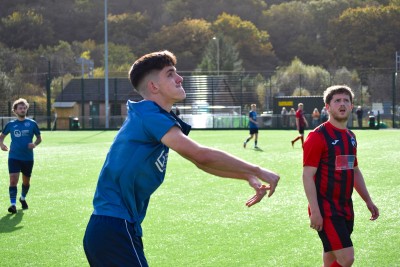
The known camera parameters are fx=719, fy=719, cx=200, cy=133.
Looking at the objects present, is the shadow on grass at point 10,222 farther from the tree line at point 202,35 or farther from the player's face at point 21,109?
the tree line at point 202,35

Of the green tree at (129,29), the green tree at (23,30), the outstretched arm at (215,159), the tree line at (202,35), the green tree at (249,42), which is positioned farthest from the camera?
the green tree at (129,29)

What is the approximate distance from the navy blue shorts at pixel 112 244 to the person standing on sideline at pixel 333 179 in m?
2.15

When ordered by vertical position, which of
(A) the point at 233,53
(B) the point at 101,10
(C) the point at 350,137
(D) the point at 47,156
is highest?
(B) the point at 101,10

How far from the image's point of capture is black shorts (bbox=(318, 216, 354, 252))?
6.14 m

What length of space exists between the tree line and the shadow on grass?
236 feet

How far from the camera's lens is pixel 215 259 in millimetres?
8156

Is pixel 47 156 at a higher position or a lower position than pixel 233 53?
lower

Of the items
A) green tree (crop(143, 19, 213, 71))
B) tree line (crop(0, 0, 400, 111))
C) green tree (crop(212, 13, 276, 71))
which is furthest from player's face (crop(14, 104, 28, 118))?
green tree (crop(212, 13, 276, 71))

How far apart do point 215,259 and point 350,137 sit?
8.07ft

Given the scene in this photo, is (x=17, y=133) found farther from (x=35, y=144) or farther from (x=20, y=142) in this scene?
(x=35, y=144)

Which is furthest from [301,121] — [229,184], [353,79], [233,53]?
[233,53]

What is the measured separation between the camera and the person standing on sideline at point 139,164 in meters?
4.38

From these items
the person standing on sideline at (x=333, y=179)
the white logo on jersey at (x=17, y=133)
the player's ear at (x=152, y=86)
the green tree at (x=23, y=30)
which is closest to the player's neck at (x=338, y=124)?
the person standing on sideline at (x=333, y=179)

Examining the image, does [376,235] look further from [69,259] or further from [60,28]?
[60,28]
